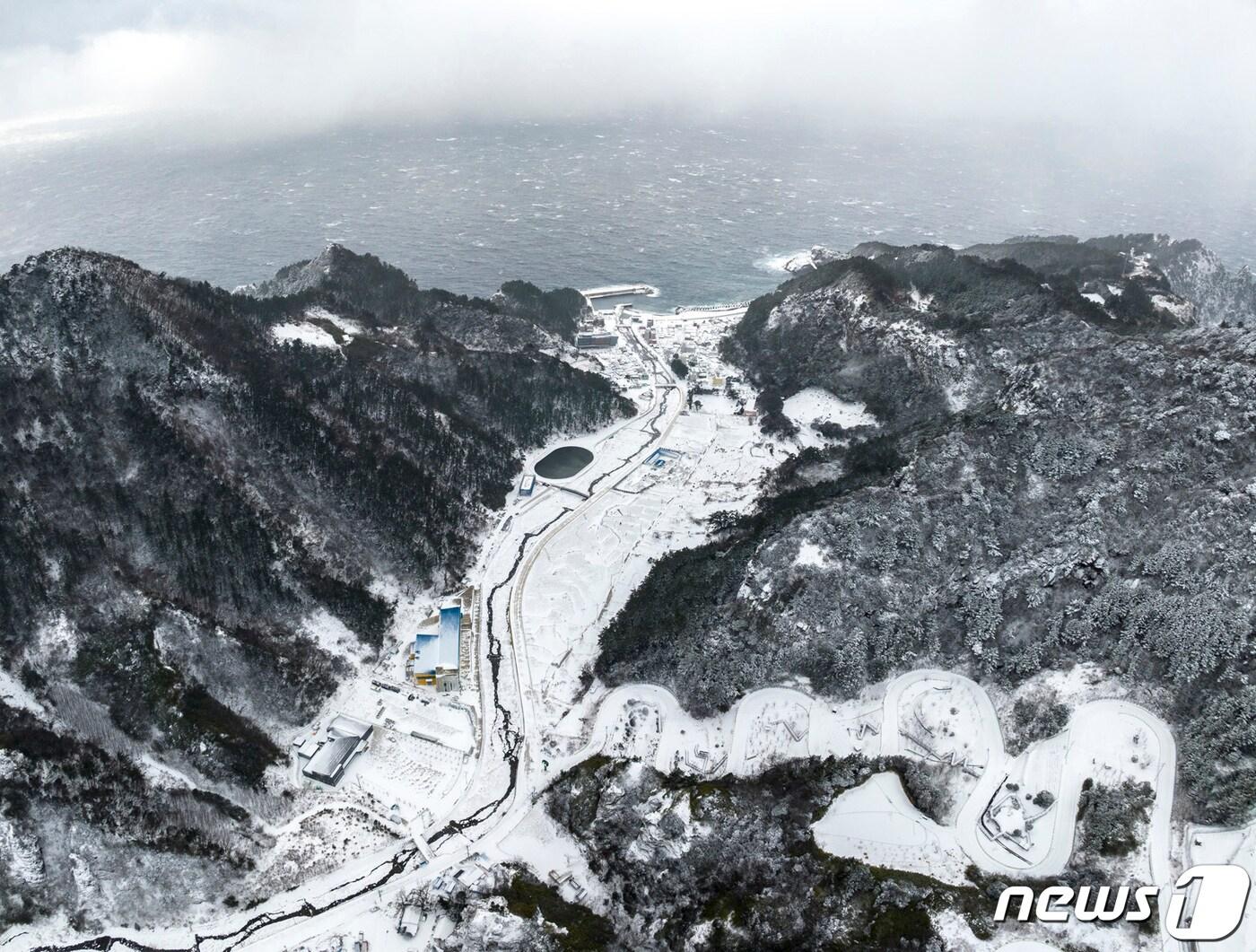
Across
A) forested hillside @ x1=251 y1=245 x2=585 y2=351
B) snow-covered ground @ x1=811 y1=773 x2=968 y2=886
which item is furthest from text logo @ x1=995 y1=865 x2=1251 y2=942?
forested hillside @ x1=251 y1=245 x2=585 y2=351

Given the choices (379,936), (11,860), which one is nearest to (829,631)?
(379,936)

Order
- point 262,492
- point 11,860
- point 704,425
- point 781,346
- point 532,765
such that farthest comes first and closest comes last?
1. point 781,346
2. point 704,425
3. point 262,492
4. point 532,765
5. point 11,860

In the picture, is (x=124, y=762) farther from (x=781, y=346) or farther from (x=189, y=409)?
(x=781, y=346)

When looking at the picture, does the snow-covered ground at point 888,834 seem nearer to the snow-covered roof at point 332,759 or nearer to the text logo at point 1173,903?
the text logo at point 1173,903

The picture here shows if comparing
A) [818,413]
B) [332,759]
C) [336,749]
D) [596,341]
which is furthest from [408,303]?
[332,759]

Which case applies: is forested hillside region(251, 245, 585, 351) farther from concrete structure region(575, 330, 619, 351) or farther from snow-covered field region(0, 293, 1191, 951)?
snow-covered field region(0, 293, 1191, 951)

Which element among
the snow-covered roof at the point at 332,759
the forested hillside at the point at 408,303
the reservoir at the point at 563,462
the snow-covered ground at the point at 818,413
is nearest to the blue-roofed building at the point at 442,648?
the snow-covered roof at the point at 332,759
